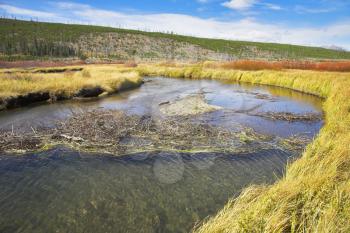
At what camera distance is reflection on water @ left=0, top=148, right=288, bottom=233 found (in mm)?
7680

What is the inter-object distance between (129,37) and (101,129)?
124m

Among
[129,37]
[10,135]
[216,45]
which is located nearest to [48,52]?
[129,37]

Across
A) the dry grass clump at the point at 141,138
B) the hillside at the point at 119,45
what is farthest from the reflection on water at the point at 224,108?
the hillside at the point at 119,45

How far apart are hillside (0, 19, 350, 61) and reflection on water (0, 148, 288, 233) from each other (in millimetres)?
90356

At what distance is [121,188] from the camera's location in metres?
9.34

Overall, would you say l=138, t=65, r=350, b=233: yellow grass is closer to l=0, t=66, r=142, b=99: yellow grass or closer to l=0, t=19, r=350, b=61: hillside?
l=0, t=66, r=142, b=99: yellow grass

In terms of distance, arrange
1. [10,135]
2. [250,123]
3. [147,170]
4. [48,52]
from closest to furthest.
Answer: [147,170] < [10,135] < [250,123] < [48,52]

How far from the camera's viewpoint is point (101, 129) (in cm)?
1493

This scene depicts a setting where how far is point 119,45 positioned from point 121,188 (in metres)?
119

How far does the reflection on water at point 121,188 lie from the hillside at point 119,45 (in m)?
90.4

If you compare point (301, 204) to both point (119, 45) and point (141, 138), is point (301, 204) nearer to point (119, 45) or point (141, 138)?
point (141, 138)

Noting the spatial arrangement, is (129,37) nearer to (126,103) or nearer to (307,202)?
(126,103)

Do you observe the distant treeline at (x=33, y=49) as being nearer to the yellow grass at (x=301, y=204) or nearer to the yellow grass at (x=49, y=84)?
the yellow grass at (x=49, y=84)

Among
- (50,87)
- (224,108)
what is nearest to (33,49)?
(50,87)
